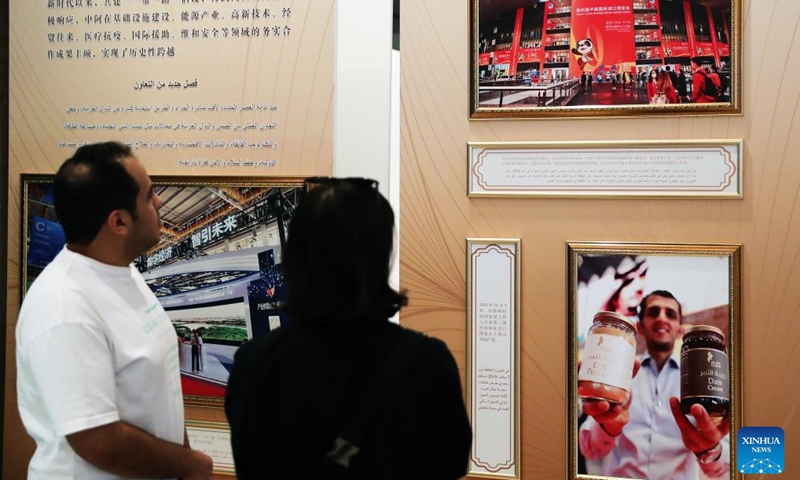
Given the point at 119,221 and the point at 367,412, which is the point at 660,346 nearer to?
the point at 367,412

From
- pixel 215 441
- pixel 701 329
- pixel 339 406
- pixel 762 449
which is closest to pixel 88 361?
pixel 339 406

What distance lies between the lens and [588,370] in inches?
107

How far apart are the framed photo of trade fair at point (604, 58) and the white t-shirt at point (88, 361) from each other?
1.43 m

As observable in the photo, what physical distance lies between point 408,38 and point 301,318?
67.8 inches

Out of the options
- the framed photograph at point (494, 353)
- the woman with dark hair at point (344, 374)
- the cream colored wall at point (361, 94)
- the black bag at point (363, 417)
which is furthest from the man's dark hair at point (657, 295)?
the black bag at point (363, 417)

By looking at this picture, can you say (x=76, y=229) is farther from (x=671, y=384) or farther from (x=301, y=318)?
(x=671, y=384)

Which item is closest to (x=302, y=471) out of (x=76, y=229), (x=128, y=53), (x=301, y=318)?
(x=301, y=318)

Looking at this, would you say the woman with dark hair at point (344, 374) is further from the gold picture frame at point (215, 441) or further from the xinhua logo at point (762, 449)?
the gold picture frame at point (215, 441)

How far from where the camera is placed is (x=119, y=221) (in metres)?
1.85

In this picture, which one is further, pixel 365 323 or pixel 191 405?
pixel 191 405

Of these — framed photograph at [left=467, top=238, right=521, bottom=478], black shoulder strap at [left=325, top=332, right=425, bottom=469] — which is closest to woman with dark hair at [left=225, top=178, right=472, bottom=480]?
black shoulder strap at [left=325, top=332, right=425, bottom=469]

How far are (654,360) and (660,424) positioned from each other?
217 millimetres

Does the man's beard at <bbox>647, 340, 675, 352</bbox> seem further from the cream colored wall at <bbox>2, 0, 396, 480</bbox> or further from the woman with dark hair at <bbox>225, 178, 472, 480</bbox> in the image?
the woman with dark hair at <bbox>225, 178, 472, 480</bbox>

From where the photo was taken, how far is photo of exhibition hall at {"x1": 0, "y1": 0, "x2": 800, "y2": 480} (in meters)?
2.59
